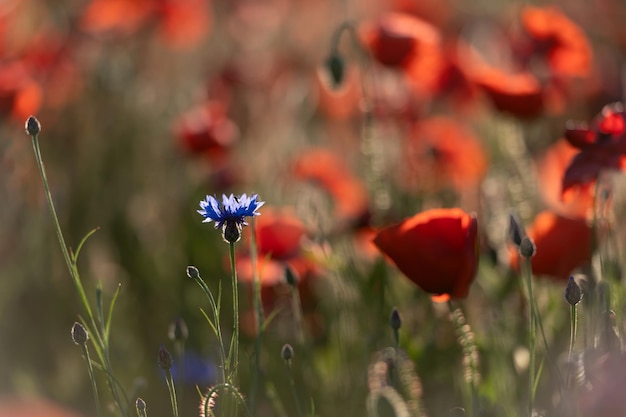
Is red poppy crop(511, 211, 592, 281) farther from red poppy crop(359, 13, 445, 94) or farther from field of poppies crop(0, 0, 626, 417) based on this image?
red poppy crop(359, 13, 445, 94)

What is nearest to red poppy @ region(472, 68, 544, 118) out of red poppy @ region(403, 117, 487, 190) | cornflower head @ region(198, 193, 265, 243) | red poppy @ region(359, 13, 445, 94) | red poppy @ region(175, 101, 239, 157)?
red poppy @ region(359, 13, 445, 94)

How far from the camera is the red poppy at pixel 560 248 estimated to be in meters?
1.33

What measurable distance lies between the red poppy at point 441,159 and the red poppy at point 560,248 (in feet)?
2.47

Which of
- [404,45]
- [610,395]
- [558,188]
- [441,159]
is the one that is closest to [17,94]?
[404,45]

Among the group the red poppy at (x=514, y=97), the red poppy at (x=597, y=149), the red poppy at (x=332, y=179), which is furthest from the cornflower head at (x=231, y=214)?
the red poppy at (x=332, y=179)

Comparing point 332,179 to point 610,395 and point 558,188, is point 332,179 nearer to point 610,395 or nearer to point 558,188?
point 558,188

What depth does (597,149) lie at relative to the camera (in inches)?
48.1

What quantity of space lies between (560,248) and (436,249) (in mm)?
267

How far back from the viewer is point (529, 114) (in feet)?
5.57

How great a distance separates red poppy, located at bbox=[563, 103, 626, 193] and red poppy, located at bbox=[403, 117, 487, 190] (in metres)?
0.88

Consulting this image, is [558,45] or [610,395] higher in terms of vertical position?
[558,45]

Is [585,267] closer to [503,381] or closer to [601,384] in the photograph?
[503,381]

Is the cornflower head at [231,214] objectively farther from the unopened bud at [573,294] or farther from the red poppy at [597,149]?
the red poppy at [597,149]

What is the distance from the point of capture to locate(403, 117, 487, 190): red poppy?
213cm
